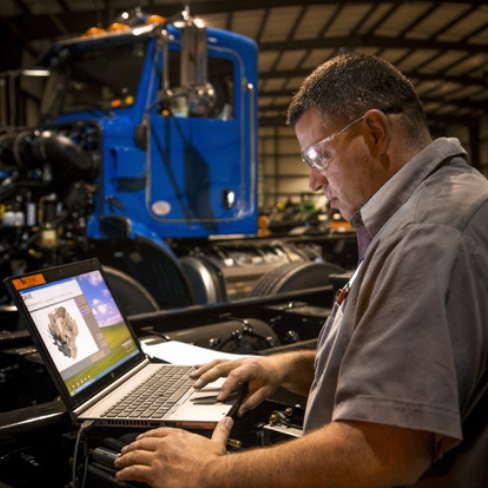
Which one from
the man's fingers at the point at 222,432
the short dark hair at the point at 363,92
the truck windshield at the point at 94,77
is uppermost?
the truck windshield at the point at 94,77

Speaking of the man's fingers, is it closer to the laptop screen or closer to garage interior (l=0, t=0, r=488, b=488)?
garage interior (l=0, t=0, r=488, b=488)

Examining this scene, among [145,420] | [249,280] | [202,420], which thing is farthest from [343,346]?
[249,280]

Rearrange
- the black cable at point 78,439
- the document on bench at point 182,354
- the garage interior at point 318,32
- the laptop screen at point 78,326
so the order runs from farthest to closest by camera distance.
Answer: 1. the garage interior at point 318,32
2. the document on bench at point 182,354
3. the laptop screen at point 78,326
4. the black cable at point 78,439

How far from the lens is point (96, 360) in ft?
5.18

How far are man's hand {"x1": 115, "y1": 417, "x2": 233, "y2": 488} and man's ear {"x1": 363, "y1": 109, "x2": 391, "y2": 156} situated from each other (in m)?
0.69

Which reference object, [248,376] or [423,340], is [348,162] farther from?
A: [248,376]

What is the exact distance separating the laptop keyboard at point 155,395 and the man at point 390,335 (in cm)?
21

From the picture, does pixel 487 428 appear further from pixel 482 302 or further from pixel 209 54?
pixel 209 54

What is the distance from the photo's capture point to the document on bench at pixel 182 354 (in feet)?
6.29

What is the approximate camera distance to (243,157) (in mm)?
4438

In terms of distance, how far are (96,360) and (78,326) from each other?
110 millimetres

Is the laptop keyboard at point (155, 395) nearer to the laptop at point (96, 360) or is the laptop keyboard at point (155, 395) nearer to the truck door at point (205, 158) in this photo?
the laptop at point (96, 360)

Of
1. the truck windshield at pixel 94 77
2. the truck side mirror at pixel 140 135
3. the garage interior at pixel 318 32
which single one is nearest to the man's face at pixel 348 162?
the truck side mirror at pixel 140 135

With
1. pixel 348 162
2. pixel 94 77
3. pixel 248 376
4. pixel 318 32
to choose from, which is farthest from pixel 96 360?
pixel 318 32
